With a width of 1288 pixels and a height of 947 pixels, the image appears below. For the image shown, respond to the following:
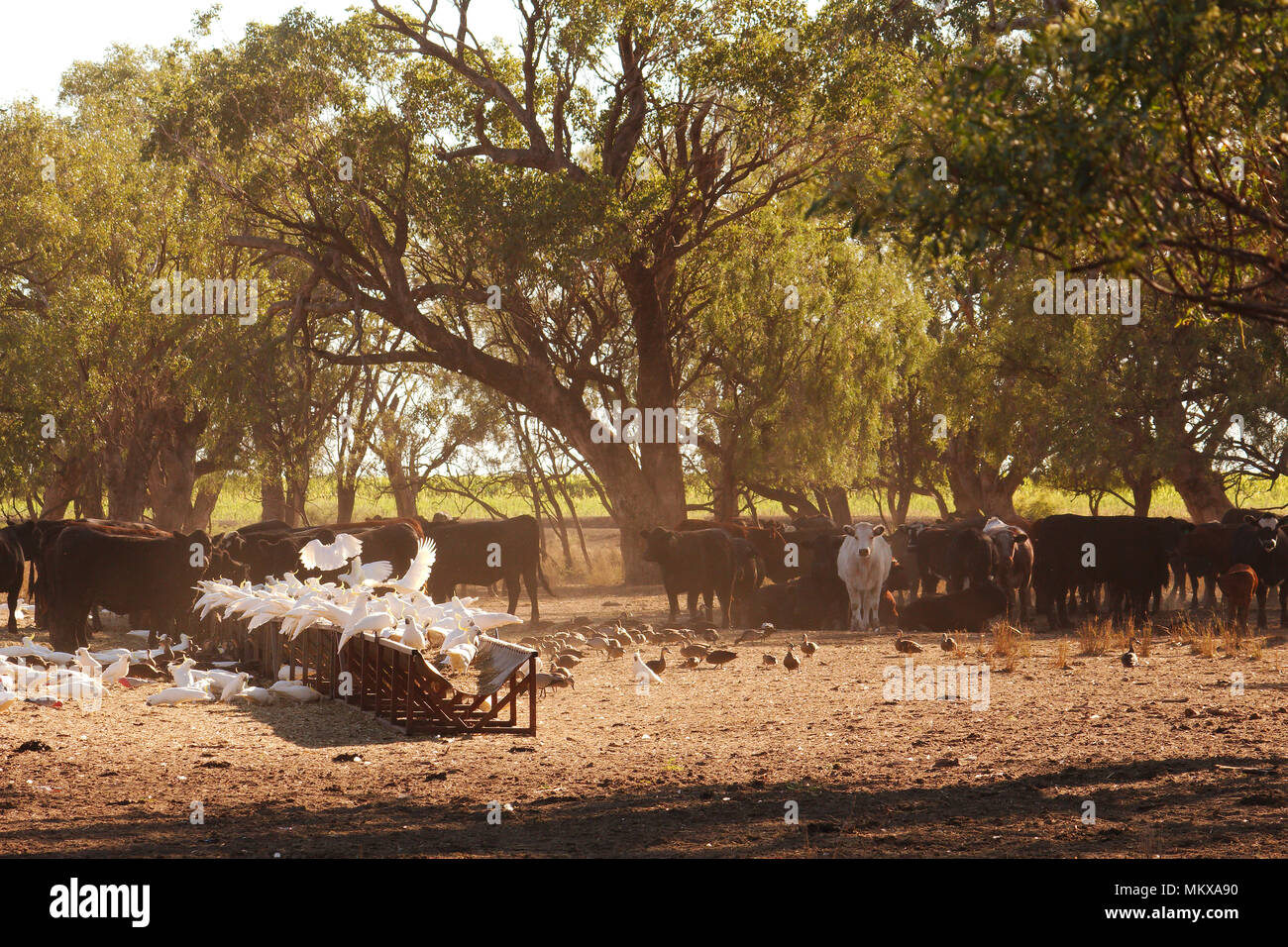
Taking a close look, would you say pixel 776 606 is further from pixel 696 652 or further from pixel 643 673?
pixel 643 673

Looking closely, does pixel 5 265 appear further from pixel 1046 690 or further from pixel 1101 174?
pixel 1101 174

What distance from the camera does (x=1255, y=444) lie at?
2717 centimetres

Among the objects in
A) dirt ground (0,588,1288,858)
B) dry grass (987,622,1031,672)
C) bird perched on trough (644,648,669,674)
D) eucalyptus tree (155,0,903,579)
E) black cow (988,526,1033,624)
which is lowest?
dirt ground (0,588,1288,858)

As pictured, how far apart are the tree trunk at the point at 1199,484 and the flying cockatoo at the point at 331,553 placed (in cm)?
1940

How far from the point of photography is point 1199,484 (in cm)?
2945

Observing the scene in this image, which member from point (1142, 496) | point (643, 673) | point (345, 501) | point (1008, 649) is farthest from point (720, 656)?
point (345, 501)

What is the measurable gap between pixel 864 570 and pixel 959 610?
166 cm

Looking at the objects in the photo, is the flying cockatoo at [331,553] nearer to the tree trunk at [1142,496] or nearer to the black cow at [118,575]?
the black cow at [118,575]

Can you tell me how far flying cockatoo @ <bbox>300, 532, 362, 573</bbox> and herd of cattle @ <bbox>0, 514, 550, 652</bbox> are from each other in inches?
127

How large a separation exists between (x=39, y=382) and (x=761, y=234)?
56.7 feet

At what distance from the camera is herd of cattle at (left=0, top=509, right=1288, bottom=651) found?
1950cm

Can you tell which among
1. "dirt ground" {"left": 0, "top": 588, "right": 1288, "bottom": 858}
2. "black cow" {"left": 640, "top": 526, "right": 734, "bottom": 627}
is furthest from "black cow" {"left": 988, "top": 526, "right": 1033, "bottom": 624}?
"dirt ground" {"left": 0, "top": 588, "right": 1288, "bottom": 858}

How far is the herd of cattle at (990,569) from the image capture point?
21219 millimetres

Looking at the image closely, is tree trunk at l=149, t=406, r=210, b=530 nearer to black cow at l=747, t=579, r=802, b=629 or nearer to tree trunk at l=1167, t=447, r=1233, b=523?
black cow at l=747, t=579, r=802, b=629
